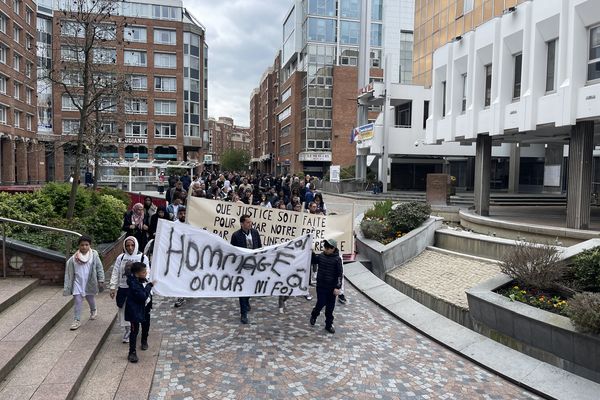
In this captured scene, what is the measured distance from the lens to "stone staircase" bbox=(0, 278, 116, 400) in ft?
18.6

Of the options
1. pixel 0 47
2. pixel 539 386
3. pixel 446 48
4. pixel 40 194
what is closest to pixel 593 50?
pixel 446 48

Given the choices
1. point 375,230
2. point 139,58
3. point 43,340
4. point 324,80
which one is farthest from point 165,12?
point 43,340

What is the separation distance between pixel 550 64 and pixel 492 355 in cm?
1306

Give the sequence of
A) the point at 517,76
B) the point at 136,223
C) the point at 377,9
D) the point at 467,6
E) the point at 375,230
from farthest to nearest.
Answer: the point at 377,9, the point at 467,6, the point at 517,76, the point at 375,230, the point at 136,223

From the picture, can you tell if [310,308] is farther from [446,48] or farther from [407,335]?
[446,48]

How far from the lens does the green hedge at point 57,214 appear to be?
10.1 meters

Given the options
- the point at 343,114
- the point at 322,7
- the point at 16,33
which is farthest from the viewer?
the point at 322,7

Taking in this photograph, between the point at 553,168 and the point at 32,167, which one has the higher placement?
the point at 553,168

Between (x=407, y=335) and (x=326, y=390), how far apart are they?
112 inches

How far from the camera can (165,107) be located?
6788 centimetres

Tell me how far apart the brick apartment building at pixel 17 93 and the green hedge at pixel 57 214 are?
36.1 meters

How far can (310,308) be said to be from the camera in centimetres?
966

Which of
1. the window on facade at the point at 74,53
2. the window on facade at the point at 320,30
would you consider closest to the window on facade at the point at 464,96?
the window on facade at the point at 74,53

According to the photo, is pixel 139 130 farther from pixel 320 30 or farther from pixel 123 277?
pixel 123 277
